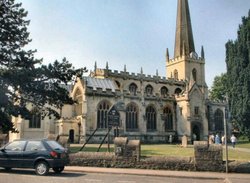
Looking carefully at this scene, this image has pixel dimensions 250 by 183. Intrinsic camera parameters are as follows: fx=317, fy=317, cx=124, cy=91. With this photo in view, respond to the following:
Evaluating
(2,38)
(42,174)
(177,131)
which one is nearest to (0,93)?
(2,38)

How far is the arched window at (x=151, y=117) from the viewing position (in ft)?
161

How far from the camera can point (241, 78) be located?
4184cm

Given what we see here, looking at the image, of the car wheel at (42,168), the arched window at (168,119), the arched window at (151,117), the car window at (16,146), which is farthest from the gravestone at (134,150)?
the arched window at (168,119)

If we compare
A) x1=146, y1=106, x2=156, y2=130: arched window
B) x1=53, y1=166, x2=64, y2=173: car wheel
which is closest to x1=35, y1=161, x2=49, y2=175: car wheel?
x1=53, y1=166, x2=64, y2=173: car wheel

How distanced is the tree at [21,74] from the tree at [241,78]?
80.5ft

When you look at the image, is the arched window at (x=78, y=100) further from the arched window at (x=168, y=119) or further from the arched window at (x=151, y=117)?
the arched window at (x=168, y=119)

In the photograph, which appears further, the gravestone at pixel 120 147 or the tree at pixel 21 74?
the tree at pixel 21 74

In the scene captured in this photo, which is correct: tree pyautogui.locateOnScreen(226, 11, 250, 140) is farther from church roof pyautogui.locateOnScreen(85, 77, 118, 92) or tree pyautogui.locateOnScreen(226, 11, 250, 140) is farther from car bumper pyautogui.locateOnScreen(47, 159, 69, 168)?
car bumper pyautogui.locateOnScreen(47, 159, 69, 168)

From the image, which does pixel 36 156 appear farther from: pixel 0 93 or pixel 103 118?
pixel 103 118

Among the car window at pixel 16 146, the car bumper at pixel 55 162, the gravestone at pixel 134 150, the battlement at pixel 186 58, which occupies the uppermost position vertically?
the battlement at pixel 186 58

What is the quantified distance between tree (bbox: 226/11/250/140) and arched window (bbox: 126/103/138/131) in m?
13.7

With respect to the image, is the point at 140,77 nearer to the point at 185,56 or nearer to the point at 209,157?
the point at 185,56

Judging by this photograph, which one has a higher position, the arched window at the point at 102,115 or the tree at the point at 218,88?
the tree at the point at 218,88

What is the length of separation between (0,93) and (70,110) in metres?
25.4
